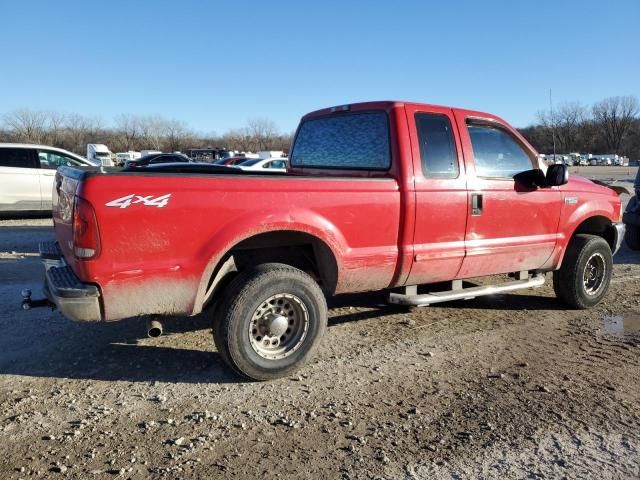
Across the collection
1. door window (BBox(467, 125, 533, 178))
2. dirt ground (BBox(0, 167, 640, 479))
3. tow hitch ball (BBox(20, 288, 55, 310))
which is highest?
door window (BBox(467, 125, 533, 178))

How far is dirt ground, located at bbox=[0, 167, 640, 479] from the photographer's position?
2.75 m

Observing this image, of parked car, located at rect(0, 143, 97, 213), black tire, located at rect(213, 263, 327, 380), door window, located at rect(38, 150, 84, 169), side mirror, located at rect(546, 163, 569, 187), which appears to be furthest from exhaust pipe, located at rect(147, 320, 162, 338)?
door window, located at rect(38, 150, 84, 169)

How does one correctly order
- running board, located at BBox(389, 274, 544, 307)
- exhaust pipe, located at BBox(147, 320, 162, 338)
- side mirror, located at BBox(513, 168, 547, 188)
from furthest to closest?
side mirror, located at BBox(513, 168, 547, 188), running board, located at BBox(389, 274, 544, 307), exhaust pipe, located at BBox(147, 320, 162, 338)

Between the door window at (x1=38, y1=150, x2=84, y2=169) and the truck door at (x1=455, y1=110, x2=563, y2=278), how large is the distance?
10948 millimetres

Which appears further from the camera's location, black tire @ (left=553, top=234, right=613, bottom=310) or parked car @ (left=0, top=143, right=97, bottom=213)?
parked car @ (left=0, top=143, right=97, bottom=213)

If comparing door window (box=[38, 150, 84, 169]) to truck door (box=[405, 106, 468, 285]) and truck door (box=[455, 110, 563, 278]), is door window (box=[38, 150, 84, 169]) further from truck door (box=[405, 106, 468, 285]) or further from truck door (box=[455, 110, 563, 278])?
truck door (box=[455, 110, 563, 278])

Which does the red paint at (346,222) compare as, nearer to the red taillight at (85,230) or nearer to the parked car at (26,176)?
the red taillight at (85,230)

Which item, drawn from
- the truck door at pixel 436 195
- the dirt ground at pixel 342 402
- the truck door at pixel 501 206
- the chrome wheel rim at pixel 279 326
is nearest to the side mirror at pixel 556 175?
the truck door at pixel 501 206

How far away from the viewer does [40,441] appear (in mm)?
2918

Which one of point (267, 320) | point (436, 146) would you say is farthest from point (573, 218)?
point (267, 320)

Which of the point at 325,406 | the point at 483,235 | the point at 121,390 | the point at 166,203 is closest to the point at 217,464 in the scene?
the point at 325,406

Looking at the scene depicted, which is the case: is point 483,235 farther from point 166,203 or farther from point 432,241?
point 166,203

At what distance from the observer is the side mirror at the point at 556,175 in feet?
16.2

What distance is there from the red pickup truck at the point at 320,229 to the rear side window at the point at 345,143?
0.05ft
